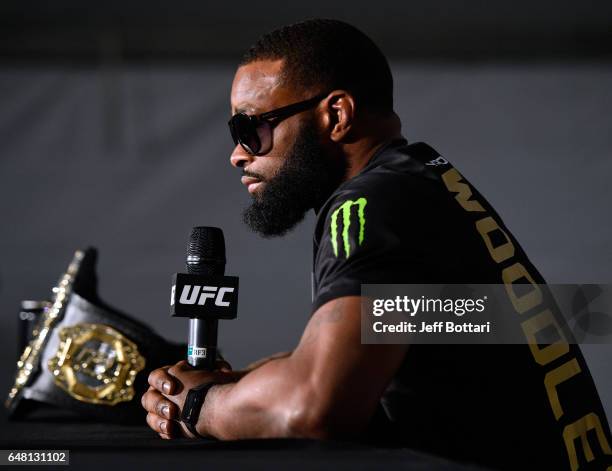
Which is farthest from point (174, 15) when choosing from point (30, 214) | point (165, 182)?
point (30, 214)

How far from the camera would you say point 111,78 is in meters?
2.71

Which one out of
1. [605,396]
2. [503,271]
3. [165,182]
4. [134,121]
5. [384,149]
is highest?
[134,121]

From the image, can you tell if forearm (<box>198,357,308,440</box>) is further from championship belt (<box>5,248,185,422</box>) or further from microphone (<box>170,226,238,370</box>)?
championship belt (<box>5,248,185,422</box>)

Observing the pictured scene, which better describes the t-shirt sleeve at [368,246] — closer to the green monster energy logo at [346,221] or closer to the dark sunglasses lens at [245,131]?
the green monster energy logo at [346,221]

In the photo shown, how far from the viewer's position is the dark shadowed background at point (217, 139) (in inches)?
104

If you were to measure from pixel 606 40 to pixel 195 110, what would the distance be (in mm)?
1418

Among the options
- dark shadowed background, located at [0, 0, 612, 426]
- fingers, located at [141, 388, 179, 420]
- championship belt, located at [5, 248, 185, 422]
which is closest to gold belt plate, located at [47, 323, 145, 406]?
championship belt, located at [5, 248, 185, 422]

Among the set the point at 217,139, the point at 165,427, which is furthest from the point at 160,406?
the point at 217,139

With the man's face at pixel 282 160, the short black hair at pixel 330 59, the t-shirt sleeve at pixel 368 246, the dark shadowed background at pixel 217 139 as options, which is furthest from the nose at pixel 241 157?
the dark shadowed background at pixel 217 139

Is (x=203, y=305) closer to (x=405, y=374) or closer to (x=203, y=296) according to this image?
(x=203, y=296)

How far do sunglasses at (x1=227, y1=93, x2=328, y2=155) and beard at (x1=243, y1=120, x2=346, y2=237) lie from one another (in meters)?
0.03

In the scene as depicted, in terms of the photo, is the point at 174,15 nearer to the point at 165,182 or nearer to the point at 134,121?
the point at 134,121

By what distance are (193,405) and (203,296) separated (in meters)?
0.16

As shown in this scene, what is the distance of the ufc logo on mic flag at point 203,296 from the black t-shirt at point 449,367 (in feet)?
0.53
